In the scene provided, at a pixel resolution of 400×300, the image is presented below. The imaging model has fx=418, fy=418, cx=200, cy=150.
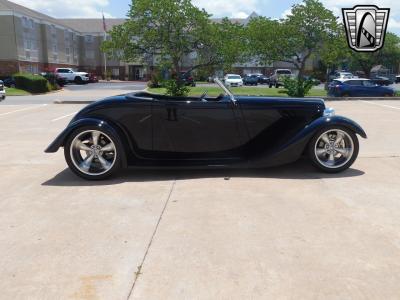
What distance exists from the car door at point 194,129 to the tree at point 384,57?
5922 cm

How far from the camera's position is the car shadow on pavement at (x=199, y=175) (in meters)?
5.16

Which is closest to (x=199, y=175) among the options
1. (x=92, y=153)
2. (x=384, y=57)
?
(x=92, y=153)

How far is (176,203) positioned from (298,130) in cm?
201

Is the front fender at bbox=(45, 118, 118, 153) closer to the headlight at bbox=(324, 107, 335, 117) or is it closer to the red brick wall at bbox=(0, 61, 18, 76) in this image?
the headlight at bbox=(324, 107, 335, 117)

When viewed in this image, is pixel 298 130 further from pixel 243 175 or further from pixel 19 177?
pixel 19 177

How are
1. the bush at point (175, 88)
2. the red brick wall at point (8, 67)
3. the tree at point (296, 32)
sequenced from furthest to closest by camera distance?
the red brick wall at point (8, 67), the tree at point (296, 32), the bush at point (175, 88)

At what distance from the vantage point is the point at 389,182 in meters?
4.95

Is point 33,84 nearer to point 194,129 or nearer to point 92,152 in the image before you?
point 92,152

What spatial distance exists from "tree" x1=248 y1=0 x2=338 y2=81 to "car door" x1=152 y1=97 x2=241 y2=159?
→ 851 inches

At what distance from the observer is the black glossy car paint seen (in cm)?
518

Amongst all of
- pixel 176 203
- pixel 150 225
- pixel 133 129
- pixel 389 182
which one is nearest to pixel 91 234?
pixel 150 225

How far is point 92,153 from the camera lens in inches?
206

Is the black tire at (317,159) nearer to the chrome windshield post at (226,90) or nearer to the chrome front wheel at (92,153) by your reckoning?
the chrome windshield post at (226,90)

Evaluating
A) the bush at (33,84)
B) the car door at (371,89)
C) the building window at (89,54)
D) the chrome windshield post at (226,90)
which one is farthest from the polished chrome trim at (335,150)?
the building window at (89,54)
